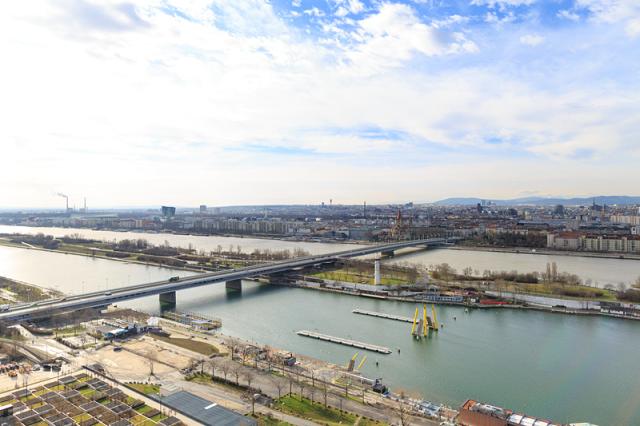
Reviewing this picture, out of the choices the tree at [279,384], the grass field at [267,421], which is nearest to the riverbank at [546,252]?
the tree at [279,384]

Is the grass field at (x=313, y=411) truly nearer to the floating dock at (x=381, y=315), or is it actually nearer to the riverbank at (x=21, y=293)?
the floating dock at (x=381, y=315)

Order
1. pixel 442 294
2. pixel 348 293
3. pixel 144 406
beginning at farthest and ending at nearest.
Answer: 1. pixel 348 293
2. pixel 442 294
3. pixel 144 406

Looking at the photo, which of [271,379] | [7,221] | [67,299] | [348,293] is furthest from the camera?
[7,221]

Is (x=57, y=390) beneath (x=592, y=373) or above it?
above

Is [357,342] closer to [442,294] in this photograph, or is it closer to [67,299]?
[442,294]

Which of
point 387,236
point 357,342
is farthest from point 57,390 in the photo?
point 387,236

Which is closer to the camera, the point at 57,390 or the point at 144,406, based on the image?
the point at 144,406

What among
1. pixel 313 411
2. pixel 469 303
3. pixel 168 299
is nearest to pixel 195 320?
pixel 168 299

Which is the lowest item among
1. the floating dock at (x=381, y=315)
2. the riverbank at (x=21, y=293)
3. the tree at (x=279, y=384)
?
the floating dock at (x=381, y=315)
